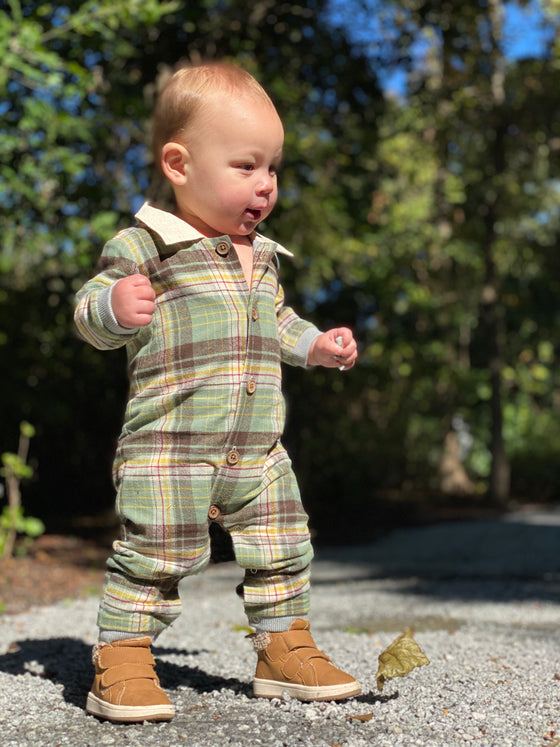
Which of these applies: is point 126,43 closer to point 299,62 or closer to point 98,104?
point 98,104

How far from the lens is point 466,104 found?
34.3 ft

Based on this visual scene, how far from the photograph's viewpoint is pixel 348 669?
9.23 ft

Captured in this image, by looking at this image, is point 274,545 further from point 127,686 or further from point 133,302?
point 133,302

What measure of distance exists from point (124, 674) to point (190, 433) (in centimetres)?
63

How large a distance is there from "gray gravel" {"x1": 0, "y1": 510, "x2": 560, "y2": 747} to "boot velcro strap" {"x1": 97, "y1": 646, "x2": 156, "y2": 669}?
0.15m

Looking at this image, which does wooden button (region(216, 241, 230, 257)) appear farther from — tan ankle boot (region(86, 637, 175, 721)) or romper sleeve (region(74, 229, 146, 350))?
tan ankle boot (region(86, 637, 175, 721))

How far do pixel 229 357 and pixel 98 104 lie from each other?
5.33 meters

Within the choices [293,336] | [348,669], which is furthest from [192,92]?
[348,669]

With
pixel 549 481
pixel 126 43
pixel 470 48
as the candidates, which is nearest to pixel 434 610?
pixel 126 43

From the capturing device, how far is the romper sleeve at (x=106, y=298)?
7.21ft

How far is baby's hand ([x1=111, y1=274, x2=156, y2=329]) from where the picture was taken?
2123 mm

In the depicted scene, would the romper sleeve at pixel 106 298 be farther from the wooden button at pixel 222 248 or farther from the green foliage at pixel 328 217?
the green foliage at pixel 328 217

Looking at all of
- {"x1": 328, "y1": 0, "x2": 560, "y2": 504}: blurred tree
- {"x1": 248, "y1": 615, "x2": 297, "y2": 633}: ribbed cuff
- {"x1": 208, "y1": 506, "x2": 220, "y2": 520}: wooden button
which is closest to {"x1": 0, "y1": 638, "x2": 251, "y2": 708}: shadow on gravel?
{"x1": 248, "y1": 615, "x2": 297, "y2": 633}: ribbed cuff

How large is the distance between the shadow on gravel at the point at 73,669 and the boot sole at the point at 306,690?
0.12 metres
